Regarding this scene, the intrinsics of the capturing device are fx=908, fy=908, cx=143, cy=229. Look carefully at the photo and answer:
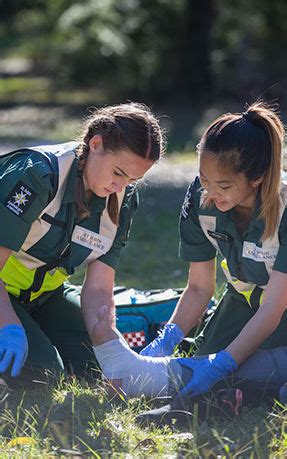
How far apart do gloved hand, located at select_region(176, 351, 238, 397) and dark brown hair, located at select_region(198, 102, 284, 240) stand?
1.62ft

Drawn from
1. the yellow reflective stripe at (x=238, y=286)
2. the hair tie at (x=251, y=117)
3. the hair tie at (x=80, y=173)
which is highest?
the hair tie at (x=251, y=117)

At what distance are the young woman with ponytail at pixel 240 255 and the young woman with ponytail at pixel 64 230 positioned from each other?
220 mm

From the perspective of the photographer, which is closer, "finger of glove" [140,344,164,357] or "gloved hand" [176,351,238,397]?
"gloved hand" [176,351,238,397]

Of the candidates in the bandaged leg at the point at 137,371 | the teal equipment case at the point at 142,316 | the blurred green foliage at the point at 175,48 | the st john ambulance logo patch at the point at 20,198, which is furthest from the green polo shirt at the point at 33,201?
the blurred green foliage at the point at 175,48

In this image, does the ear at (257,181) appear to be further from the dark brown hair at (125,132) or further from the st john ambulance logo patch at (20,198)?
the st john ambulance logo patch at (20,198)

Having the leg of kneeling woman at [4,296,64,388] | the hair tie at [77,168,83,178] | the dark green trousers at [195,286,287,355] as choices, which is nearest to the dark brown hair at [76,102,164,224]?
the hair tie at [77,168,83,178]

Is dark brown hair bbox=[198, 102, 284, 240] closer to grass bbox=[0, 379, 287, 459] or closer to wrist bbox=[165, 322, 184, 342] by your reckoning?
wrist bbox=[165, 322, 184, 342]

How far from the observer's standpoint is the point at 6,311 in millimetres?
3047

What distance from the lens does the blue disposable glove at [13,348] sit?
2955mm

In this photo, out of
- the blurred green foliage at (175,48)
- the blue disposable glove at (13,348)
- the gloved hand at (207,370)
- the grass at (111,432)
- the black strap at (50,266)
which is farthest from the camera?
the blurred green foliage at (175,48)

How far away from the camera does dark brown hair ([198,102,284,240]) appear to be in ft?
9.48

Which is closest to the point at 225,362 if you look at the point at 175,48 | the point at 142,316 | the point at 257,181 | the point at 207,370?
the point at 207,370

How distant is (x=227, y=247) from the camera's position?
10.4 ft

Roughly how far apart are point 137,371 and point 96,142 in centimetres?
78
